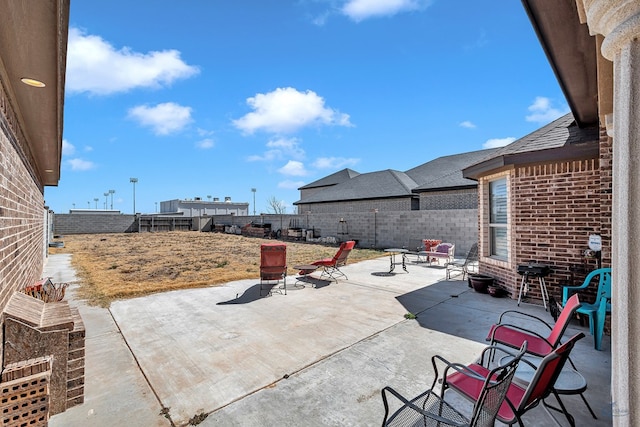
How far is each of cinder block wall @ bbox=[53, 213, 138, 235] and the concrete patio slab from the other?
29.2 metres

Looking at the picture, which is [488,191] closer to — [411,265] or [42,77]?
[411,265]

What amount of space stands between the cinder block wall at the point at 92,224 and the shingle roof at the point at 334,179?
20.0 meters

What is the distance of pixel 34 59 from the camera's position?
2.50 meters

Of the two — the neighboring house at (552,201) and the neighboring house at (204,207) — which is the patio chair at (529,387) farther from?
the neighboring house at (204,207)

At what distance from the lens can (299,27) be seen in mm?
10727

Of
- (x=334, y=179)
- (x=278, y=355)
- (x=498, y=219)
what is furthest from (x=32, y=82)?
(x=334, y=179)

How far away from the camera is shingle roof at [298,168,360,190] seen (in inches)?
1400

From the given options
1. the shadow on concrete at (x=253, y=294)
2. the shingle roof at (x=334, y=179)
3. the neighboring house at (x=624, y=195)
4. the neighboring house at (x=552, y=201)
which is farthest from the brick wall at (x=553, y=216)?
the shingle roof at (x=334, y=179)

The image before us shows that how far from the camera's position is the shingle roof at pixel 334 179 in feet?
117

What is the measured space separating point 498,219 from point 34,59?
8366 mm

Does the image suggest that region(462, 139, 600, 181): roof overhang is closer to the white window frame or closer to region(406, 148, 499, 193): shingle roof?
the white window frame

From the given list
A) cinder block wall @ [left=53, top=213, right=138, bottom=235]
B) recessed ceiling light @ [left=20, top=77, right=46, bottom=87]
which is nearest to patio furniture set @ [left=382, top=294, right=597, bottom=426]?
recessed ceiling light @ [left=20, top=77, right=46, bottom=87]

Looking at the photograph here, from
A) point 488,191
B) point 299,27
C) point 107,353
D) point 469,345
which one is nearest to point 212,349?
point 107,353

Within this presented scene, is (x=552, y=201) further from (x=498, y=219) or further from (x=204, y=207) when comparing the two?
(x=204, y=207)
